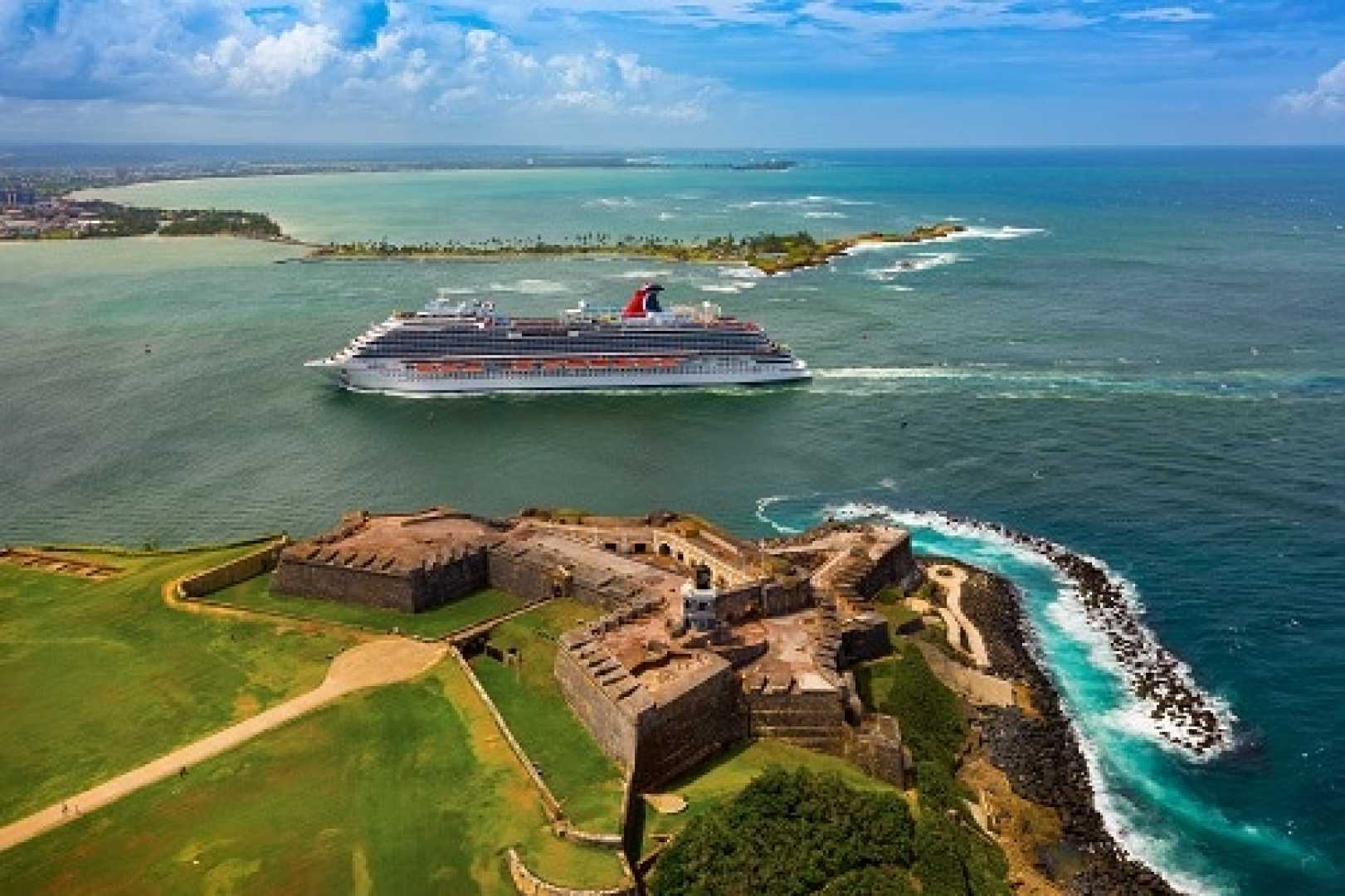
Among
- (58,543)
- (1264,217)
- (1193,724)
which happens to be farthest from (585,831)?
(1264,217)

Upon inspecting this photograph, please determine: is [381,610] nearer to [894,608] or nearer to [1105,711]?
[894,608]

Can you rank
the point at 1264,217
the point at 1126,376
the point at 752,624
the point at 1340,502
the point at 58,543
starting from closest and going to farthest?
the point at 752,624 < the point at 58,543 < the point at 1340,502 < the point at 1126,376 < the point at 1264,217

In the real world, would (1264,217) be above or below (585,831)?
above

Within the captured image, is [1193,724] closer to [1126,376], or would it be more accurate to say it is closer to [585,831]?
[585,831]

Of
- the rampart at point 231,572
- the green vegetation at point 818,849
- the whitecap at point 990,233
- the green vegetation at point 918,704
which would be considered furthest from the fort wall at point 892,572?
the whitecap at point 990,233

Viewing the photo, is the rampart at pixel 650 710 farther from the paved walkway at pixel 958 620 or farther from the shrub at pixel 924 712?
the paved walkway at pixel 958 620

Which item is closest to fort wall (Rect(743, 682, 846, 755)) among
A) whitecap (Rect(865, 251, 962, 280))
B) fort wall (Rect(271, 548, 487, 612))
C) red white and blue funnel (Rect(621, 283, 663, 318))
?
fort wall (Rect(271, 548, 487, 612))

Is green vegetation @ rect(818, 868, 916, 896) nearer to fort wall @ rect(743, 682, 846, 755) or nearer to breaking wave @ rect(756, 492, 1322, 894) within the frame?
fort wall @ rect(743, 682, 846, 755)
